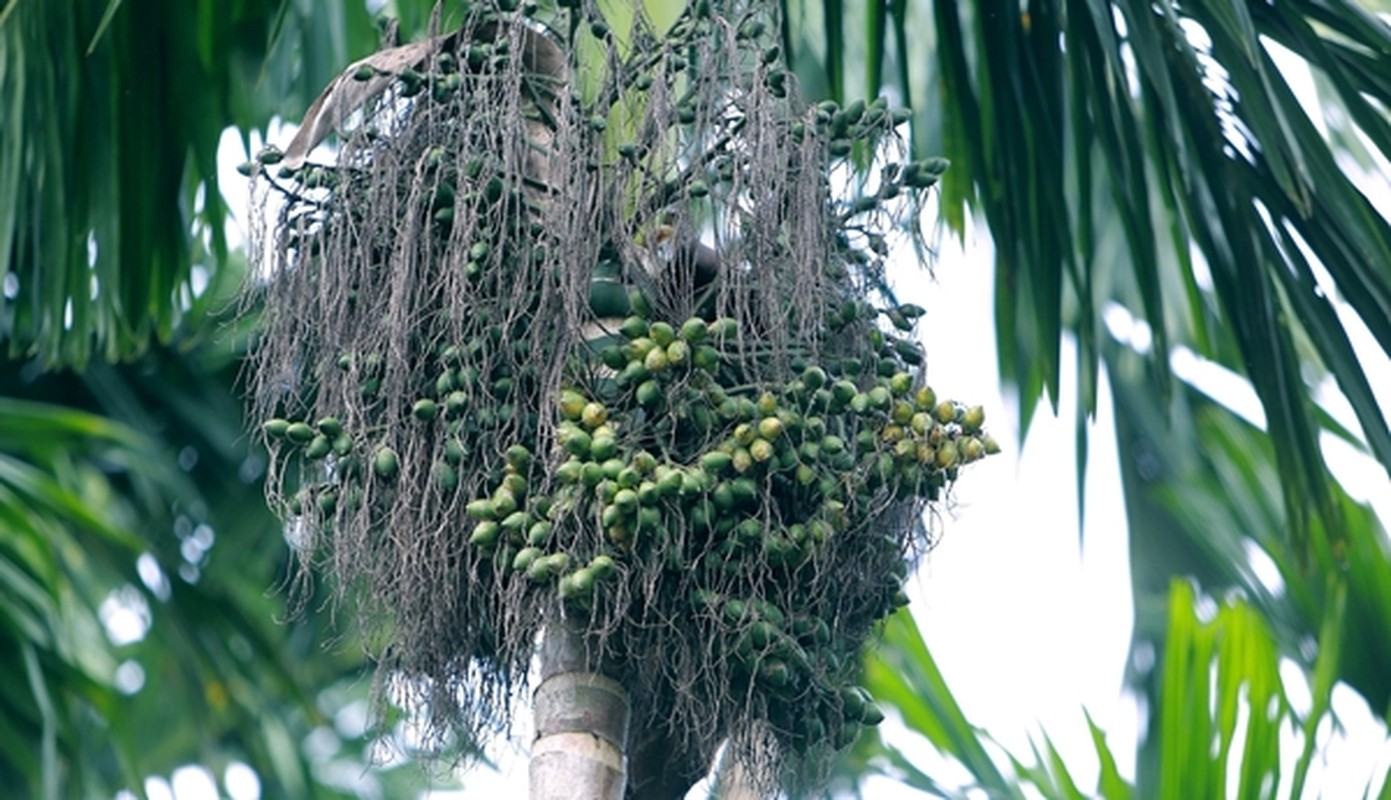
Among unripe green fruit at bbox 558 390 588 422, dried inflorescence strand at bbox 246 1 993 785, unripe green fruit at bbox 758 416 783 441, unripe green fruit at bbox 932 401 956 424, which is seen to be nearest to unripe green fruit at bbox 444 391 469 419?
dried inflorescence strand at bbox 246 1 993 785

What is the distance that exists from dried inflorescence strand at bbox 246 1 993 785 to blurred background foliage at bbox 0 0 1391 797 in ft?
1.12

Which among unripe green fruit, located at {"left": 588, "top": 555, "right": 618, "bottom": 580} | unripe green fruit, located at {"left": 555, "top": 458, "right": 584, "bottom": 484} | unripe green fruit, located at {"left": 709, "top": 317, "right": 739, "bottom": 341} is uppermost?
unripe green fruit, located at {"left": 709, "top": 317, "right": 739, "bottom": 341}

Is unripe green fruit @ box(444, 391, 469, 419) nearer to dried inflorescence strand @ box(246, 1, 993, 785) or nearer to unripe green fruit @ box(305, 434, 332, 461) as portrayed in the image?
dried inflorescence strand @ box(246, 1, 993, 785)

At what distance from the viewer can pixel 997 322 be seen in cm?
324

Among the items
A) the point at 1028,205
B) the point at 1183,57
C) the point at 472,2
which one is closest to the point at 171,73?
the point at 472,2

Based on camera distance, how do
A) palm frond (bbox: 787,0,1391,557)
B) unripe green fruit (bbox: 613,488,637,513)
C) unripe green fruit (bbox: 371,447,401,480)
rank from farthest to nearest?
palm frond (bbox: 787,0,1391,557) → unripe green fruit (bbox: 371,447,401,480) → unripe green fruit (bbox: 613,488,637,513)

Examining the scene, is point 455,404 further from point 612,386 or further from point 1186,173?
point 1186,173

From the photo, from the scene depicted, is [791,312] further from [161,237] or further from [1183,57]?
[161,237]

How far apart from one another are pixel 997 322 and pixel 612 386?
1080mm

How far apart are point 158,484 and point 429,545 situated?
2571 mm

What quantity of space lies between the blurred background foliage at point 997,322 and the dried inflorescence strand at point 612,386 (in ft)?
1.12

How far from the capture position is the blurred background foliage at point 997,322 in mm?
2914

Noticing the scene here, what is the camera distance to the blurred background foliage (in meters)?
2.91

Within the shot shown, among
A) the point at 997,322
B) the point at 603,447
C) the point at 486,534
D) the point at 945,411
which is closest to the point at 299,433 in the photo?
the point at 486,534
